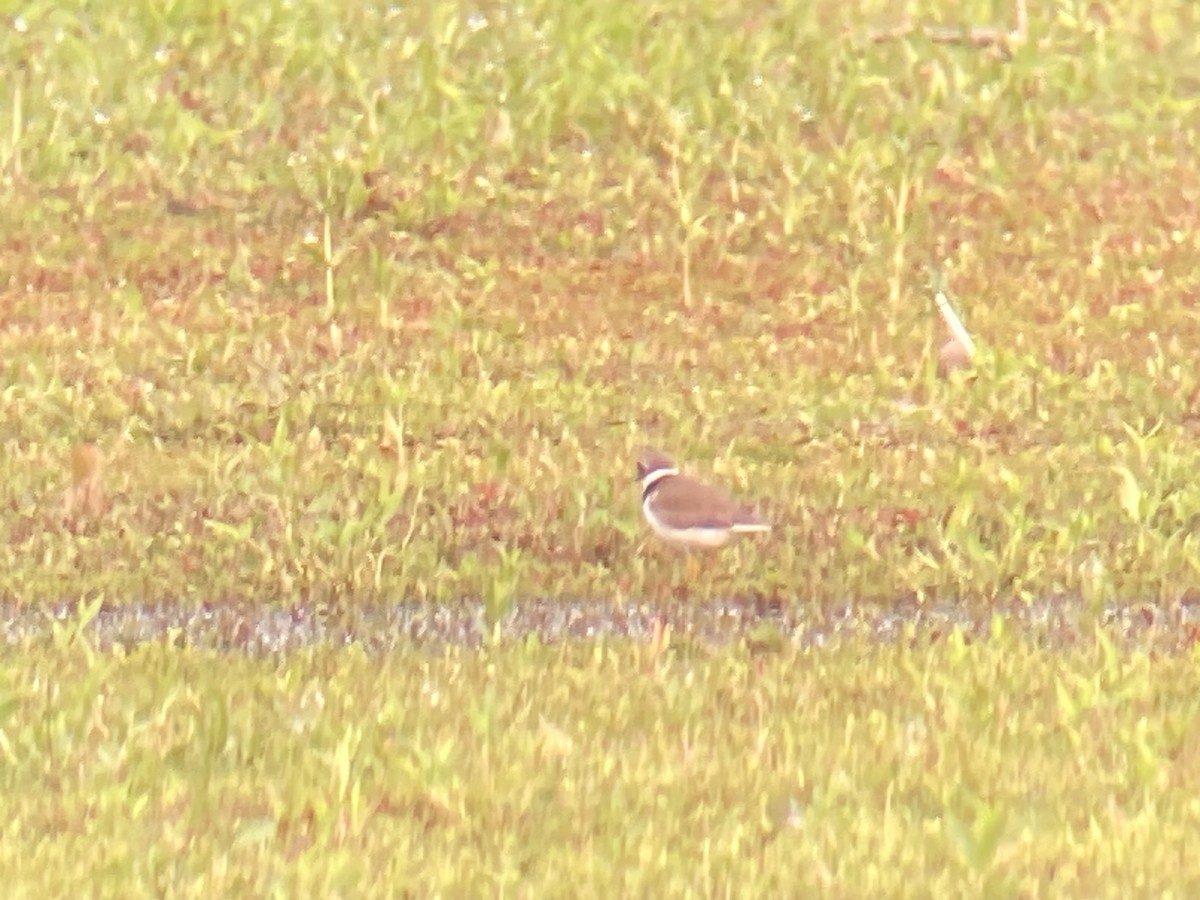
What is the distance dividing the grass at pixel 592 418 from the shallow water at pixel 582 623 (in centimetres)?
11

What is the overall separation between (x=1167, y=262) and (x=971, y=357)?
111 inches

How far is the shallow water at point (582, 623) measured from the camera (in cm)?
877

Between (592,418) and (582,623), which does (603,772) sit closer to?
(582,623)

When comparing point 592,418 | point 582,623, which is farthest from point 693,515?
point 592,418

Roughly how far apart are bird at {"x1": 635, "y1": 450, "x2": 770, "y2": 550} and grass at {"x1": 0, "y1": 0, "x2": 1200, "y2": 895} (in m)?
0.23

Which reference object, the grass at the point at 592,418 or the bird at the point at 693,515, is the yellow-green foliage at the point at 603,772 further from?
the bird at the point at 693,515

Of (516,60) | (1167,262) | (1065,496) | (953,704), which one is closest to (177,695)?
(953,704)

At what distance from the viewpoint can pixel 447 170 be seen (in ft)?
54.4

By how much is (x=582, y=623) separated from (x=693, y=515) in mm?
568

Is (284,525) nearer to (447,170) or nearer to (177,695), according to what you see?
(177,695)

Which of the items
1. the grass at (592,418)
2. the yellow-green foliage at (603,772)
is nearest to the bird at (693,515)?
the grass at (592,418)

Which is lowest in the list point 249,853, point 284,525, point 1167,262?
point 1167,262

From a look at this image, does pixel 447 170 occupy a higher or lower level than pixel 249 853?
lower

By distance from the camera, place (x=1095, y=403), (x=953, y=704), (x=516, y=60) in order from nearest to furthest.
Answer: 1. (x=953, y=704)
2. (x=1095, y=403)
3. (x=516, y=60)
